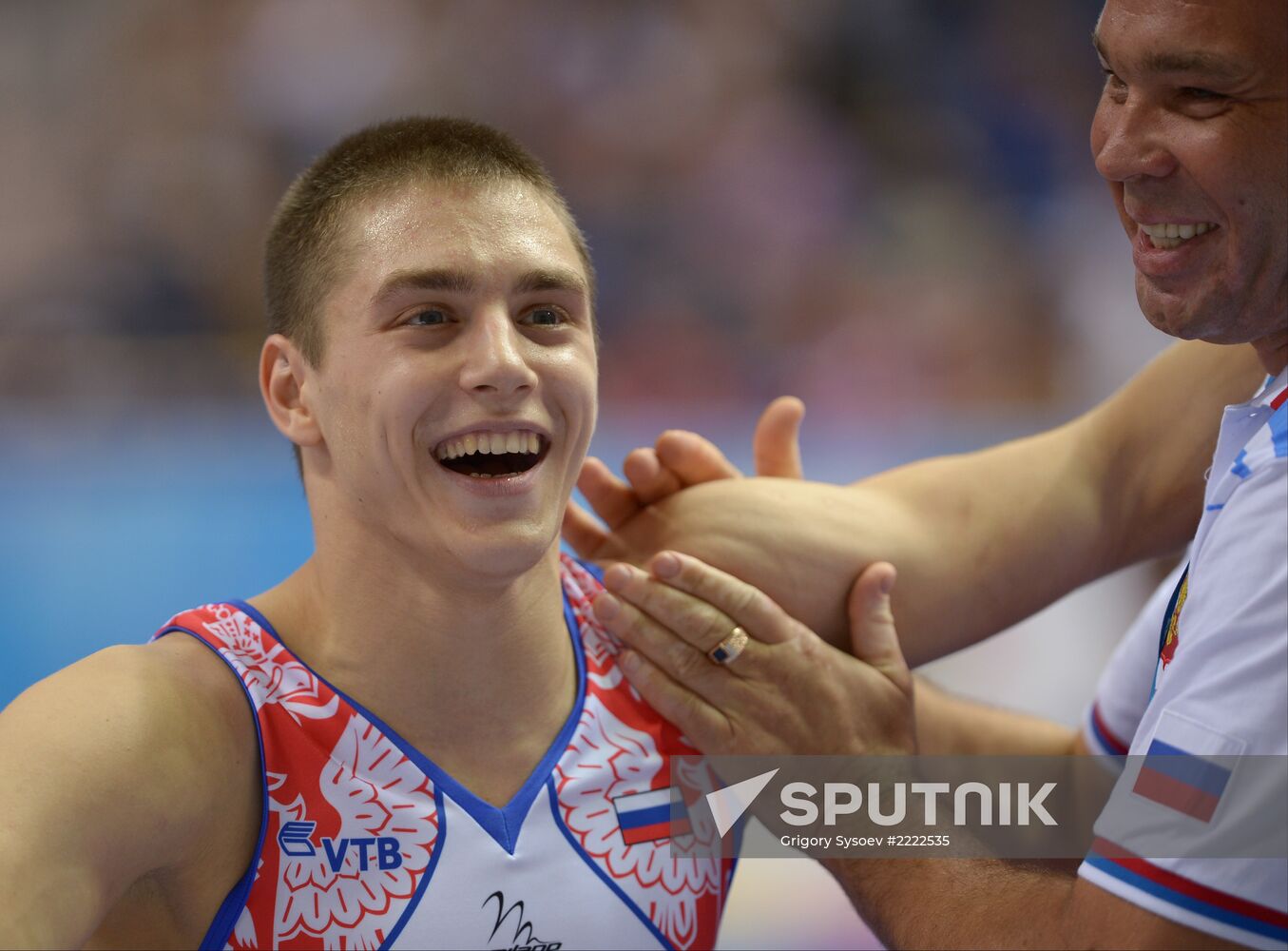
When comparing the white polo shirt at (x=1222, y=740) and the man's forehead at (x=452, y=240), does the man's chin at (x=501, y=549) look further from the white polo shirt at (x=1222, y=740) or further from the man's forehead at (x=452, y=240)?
the white polo shirt at (x=1222, y=740)

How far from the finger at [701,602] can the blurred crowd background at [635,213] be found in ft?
16.8

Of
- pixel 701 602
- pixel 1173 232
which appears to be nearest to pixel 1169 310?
pixel 1173 232

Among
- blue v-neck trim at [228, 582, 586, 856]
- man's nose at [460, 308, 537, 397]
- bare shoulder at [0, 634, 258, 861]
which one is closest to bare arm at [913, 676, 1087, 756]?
blue v-neck trim at [228, 582, 586, 856]

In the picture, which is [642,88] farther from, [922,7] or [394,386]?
[394,386]

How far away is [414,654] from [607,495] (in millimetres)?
828

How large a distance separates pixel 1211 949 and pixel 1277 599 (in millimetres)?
551

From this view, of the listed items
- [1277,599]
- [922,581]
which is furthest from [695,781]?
[1277,599]

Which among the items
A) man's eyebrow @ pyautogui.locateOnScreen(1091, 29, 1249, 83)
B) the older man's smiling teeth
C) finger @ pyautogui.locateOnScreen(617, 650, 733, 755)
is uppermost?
man's eyebrow @ pyautogui.locateOnScreen(1091, 29, 1249, 83)

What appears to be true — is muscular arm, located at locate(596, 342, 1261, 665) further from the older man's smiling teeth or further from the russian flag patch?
the russian flag patch

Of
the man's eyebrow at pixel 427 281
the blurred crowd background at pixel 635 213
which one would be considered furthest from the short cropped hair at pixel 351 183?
the blurred crowd background at pixel 635 213

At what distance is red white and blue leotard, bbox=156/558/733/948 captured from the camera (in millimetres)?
2551

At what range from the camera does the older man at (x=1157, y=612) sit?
212 centimetres

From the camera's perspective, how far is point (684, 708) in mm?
2953

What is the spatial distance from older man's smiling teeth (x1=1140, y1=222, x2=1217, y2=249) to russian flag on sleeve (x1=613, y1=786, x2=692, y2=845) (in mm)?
1491
